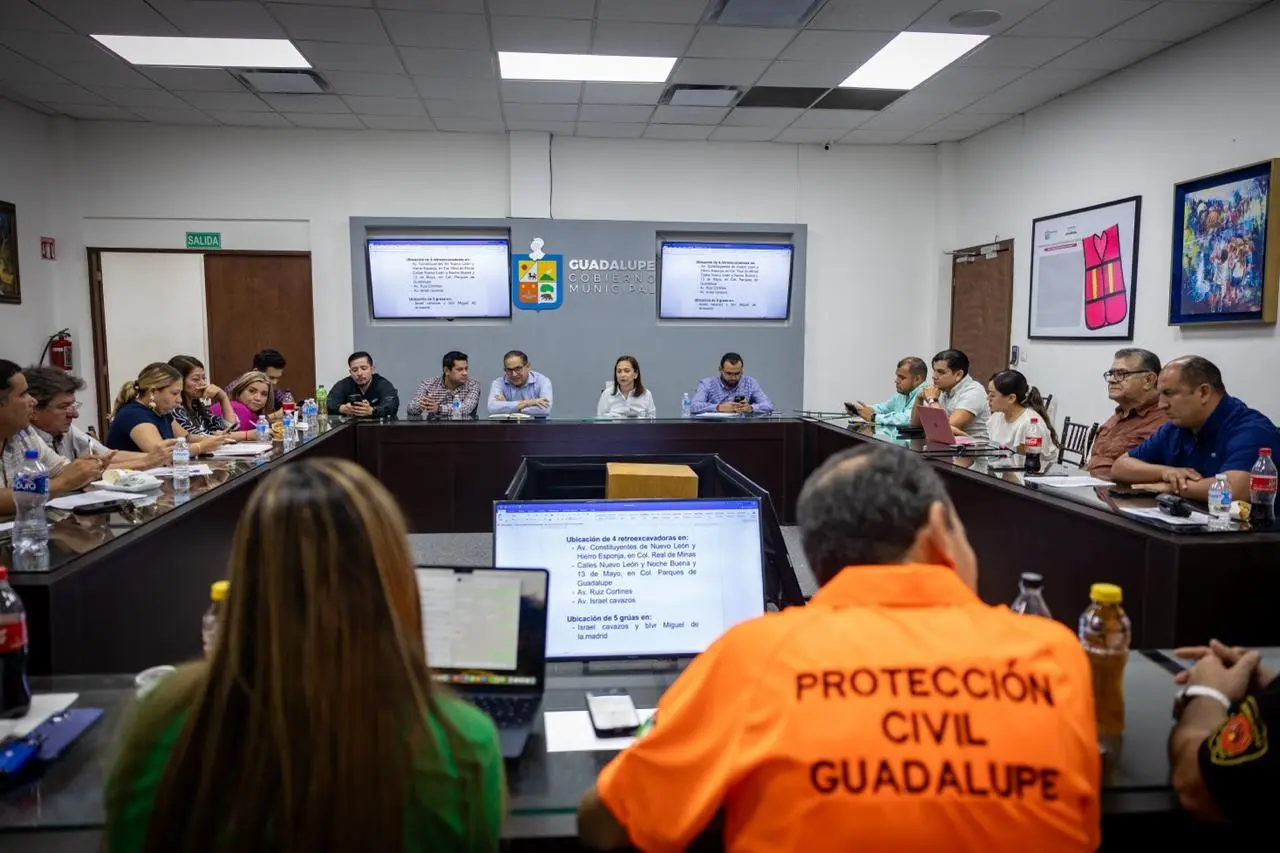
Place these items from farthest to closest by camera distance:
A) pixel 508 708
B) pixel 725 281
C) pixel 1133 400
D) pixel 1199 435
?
pixel 725 281, pixel 1133 400, pixel 1199 435, pixel 508 708

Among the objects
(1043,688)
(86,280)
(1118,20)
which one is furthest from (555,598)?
(86,280)

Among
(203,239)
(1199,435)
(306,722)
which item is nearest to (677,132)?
(203,239)

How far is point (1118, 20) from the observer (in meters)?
4.09

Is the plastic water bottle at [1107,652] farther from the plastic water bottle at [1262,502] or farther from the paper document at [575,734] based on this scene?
the plastic water bottle at [1262,502]

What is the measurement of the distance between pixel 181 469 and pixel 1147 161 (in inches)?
201

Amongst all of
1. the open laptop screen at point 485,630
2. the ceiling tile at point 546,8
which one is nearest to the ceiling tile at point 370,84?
the ceiling tile at point 546,8

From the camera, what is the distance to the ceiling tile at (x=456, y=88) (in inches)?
204

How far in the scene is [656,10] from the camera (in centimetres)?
405

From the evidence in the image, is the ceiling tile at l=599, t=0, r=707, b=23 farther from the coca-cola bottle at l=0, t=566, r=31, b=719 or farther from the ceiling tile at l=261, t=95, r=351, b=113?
the coca-cola bottle at l=0, t=566, r=31, b=719

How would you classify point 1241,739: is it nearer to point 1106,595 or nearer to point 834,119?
point 1106,595

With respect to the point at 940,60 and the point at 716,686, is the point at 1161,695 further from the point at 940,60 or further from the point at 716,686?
the point at 940,60

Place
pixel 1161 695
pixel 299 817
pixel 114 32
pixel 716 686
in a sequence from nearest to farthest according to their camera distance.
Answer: pixel 299 817
pixel 716 686
pixel 1161 695
pixel 114 32

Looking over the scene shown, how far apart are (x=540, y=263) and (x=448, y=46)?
2.20 meters

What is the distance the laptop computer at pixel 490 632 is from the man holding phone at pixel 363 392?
181 inches
